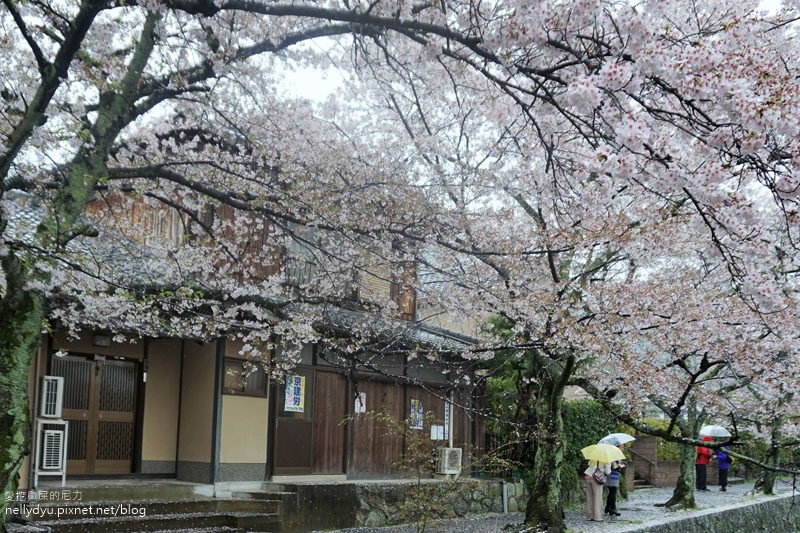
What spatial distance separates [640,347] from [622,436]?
4.31 metres

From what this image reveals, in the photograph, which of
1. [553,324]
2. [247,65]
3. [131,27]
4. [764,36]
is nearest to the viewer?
[764,36]

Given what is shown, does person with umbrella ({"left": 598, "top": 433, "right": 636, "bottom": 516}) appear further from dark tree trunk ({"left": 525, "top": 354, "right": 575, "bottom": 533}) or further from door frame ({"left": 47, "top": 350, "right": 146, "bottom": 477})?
door frame ({"left": 47, "top": 350, "right": 146, "bottom": 477})

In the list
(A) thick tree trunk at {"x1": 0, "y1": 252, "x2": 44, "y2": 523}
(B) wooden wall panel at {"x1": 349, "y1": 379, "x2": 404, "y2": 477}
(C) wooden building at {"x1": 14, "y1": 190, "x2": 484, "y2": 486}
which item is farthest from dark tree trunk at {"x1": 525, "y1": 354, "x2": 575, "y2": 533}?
(A) thick tree trunk at {"x1": 0, "y1": 252, "x2": 44, "y2": 523}

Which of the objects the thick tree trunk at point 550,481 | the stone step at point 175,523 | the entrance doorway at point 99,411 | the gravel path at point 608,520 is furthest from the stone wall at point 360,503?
the entrance doorway at point 99,411

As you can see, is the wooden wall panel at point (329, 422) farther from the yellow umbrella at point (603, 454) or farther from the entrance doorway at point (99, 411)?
the yellow umbrella at point (603, 454)

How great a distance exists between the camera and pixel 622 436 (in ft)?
57.0

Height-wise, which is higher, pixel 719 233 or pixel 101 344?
pixel 719 233

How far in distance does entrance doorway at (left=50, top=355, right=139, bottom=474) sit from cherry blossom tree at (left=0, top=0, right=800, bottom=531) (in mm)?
2022

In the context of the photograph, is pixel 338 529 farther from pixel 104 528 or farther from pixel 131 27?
pixel 131 27

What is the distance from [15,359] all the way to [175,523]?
231 inches

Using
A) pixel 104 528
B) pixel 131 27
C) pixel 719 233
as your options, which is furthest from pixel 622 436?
pixel 131 27

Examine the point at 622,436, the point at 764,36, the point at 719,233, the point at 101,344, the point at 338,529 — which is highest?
the point at 764,36

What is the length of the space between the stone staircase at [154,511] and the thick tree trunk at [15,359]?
3156mm

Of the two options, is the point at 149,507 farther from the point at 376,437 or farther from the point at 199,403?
the point at 376,437
